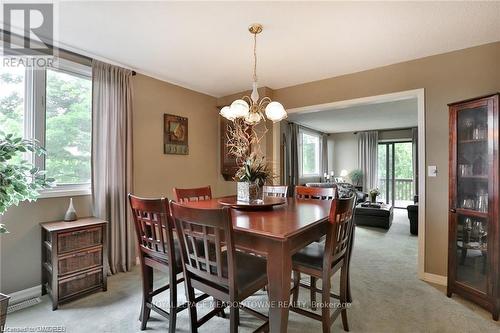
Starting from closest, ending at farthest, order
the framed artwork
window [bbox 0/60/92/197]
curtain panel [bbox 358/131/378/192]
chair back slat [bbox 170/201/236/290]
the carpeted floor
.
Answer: chair back slat [bbox 170/201/236/290] → the carpeted floor → window [bbox 0/60/92/197] → the framed artwork → curtain panel [bbox 358/131/378/192]

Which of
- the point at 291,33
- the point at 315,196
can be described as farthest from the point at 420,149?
the point at 291,33

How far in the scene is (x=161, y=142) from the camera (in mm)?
3480

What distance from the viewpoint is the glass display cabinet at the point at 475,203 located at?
204 cm

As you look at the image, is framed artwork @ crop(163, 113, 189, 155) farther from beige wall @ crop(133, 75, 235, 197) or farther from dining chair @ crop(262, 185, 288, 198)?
dining chair @ crop(262, 185, 288, 198)

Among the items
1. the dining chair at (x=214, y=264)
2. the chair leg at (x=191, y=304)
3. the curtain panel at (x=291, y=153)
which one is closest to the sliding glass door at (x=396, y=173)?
the curtain panel at (x=291, y=153)

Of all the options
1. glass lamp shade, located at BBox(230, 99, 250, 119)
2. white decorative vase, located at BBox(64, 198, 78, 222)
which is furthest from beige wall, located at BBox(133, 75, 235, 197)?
glass lamp shade, located at BBox(230, 99, 250, 119)

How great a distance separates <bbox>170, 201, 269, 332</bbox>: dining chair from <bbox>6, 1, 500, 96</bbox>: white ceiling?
1.59 meters

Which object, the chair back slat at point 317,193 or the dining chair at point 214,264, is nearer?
the dining chair at point 214,264

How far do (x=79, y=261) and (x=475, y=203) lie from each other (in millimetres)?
3706

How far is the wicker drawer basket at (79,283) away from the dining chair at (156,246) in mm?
851

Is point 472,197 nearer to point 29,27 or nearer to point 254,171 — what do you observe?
point 254,171

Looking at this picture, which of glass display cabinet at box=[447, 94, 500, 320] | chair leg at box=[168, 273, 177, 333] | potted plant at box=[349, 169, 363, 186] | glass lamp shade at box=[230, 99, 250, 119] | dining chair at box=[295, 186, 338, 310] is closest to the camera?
chair leg at box=[168, 273, 177, 333]

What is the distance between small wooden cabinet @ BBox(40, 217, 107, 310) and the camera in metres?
2.19

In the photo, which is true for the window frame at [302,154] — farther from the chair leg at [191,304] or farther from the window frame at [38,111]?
the chair leg at [191,304]
